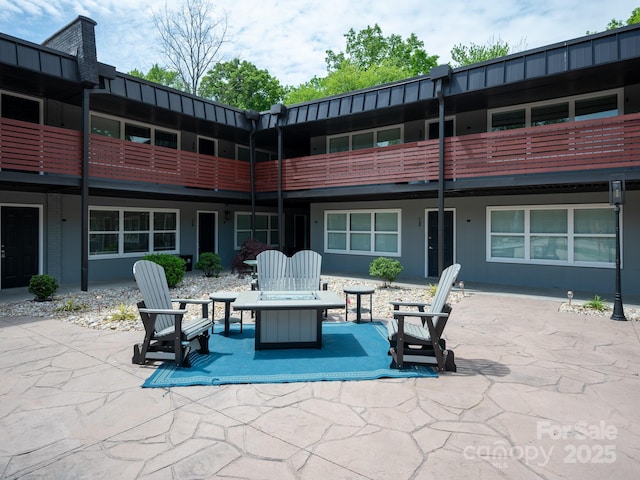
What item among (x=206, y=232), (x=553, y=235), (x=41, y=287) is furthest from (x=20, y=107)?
(x=553, y=235)

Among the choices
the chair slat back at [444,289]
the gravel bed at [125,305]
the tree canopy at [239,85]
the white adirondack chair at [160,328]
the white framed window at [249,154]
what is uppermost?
the tree canopy at [239,85]

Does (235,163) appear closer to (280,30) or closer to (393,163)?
(393,163)

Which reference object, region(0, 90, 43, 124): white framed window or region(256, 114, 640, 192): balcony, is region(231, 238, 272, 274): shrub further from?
region(0, 90, 43, 124): white framed window

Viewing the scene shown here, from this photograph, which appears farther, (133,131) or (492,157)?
(133,131)

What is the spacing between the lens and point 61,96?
10.7 m

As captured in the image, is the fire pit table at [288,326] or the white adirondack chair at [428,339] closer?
the white adirondack chair at [428,339]

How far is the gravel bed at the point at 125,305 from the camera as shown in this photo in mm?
7066

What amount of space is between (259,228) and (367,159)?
7.34 meters

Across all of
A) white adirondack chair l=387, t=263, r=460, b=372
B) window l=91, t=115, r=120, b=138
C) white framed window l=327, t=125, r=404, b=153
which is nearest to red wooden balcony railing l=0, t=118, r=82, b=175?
window l=91, t=115, r=120, b=138

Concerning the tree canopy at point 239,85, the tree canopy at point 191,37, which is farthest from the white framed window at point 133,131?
the tree canopy at point 239,85

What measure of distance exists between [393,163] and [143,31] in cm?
2288

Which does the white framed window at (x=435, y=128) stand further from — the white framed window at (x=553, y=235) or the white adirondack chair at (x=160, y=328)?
the white adirondack chair at (x=160, y=328)

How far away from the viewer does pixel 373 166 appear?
40.0 feet

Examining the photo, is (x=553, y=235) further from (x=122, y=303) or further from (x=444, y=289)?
(x=122, y=303)
